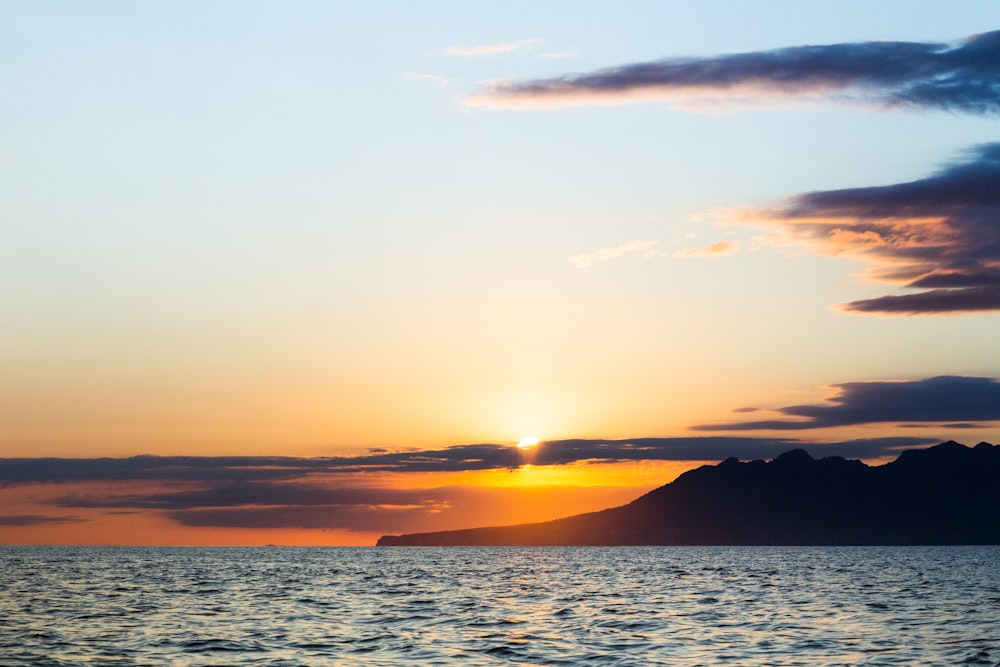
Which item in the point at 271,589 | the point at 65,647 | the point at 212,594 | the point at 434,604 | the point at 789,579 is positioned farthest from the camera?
the point at 789,579

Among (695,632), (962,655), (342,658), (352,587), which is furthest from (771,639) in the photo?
(352,587)

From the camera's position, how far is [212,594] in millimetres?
96688

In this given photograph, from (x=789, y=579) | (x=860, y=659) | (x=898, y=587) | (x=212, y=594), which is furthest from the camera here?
(x=789, y=579)

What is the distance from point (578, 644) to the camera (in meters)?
56.2

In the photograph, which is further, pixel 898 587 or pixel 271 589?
pixel 898 587

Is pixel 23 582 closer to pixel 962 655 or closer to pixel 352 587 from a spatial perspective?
pixel 352 587

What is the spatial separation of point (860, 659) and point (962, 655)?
Answer: 6.00 m

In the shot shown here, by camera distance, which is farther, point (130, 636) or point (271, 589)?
point (271, 589)

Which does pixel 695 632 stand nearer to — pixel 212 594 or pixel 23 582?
pixel 212 594

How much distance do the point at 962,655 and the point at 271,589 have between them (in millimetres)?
68944

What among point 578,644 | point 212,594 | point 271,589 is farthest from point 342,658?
point 271,589

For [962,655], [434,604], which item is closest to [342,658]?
[962,655]

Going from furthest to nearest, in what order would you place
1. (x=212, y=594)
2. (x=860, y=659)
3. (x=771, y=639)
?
1. (x=212, y=594)
2. (x=771, y=639)
3. (x=860, y=659)

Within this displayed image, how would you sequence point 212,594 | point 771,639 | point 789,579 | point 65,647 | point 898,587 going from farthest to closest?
point 789,579, point 898,587, point 212,594, point 771,639, point 65,647
